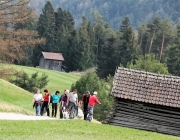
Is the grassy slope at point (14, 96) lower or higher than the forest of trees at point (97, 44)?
lower

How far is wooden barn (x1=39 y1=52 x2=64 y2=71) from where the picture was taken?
328 feet

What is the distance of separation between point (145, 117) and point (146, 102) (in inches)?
34.1

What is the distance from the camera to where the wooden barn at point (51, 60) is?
100125 millimetres

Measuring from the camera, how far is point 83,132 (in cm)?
1978

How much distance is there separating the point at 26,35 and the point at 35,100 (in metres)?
17.7

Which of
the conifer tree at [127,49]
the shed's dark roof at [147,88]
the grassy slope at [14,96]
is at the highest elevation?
the conifer tree at [127,49]

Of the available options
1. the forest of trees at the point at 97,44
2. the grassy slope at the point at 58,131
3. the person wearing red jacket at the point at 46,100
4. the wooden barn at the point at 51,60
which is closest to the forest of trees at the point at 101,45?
the forest of trees at the point at 97,44

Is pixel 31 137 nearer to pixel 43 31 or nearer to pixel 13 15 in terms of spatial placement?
pixel 13 15

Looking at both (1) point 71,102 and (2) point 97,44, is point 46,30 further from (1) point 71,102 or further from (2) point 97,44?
(1) point 71,102

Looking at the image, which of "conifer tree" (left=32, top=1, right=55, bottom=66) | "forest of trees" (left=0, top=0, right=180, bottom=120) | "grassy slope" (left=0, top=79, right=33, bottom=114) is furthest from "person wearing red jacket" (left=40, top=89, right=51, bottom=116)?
"conifer tree" (left=32, top=1, right=55, bottom=66)

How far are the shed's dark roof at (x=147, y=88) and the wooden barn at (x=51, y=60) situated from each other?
2885 inches

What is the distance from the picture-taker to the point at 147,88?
26.4m

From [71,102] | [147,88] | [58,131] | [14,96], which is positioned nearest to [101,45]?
[14,96]

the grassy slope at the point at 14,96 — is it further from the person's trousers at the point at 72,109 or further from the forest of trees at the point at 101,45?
the forest of trees at the point at 101,45
